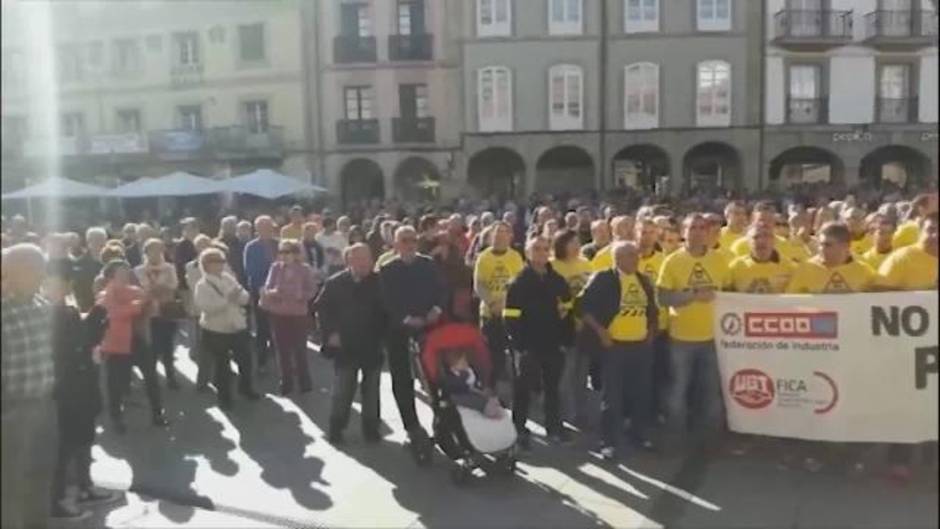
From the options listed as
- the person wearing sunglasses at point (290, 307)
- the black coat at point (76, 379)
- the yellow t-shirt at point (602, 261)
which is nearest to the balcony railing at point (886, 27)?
the yellow t-shirt at point (602, 261)

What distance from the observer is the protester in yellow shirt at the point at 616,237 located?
25.3ft

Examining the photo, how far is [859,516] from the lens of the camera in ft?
16.6

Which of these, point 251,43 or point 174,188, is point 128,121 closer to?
point 251,43

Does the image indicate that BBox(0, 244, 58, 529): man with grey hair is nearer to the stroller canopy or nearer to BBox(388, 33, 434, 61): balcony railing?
the stroller canopy

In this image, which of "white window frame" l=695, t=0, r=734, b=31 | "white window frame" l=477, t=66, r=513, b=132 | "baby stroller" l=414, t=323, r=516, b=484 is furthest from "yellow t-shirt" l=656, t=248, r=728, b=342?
"white window frame" l=695, t=0, r=734, b=31

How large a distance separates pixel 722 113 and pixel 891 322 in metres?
20.5

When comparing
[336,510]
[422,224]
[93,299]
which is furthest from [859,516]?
[93,299]

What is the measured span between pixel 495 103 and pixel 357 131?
3.03 meters

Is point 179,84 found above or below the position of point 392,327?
above

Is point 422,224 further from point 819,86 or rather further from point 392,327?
point 819,86

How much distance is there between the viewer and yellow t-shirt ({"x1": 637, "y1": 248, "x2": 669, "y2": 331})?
686 cm

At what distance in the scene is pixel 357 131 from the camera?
19.7 m

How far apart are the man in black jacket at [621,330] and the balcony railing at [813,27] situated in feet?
57.4

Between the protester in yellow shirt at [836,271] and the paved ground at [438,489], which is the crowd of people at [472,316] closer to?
the protester in yellow shirt at [836,271]
